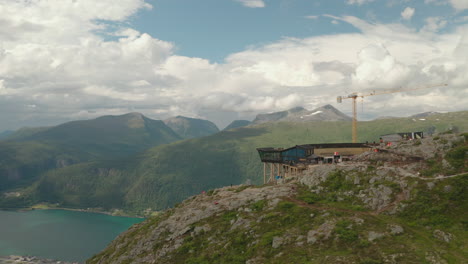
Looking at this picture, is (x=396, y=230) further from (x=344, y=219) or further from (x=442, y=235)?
(x=344, y=219)

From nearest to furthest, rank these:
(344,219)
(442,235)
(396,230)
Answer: (442,235) < (396,230) < (344,219)

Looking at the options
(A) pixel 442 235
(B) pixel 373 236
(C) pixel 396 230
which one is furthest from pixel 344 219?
(A) pixel 442 235

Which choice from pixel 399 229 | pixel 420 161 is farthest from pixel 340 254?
pixel 420 161

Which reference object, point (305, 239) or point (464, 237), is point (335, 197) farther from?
point (464, 237)

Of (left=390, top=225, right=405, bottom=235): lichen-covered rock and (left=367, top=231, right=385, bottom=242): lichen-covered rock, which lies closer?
(left=367, top=231, right=385, bottom=242): lichen-covered rock

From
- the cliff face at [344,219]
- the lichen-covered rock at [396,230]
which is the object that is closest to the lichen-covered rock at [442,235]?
the cliff face at [344,219]

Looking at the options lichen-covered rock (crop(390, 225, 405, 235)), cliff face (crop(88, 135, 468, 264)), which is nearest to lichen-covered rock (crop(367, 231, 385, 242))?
cliff face (crop(88, 135, 468, 264))

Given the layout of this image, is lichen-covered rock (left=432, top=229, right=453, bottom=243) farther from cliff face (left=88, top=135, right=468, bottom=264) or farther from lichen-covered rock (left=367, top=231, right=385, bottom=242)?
lichen-covered rock (left=367, top=231, right=385, bottom=242)

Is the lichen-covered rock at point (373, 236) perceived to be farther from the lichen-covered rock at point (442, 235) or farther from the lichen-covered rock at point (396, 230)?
the lichen-covered rock at point (442, 235)

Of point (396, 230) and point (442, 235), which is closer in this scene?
point (442, 235)

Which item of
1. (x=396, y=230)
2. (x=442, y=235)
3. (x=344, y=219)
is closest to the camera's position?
(x=442, y=235)
